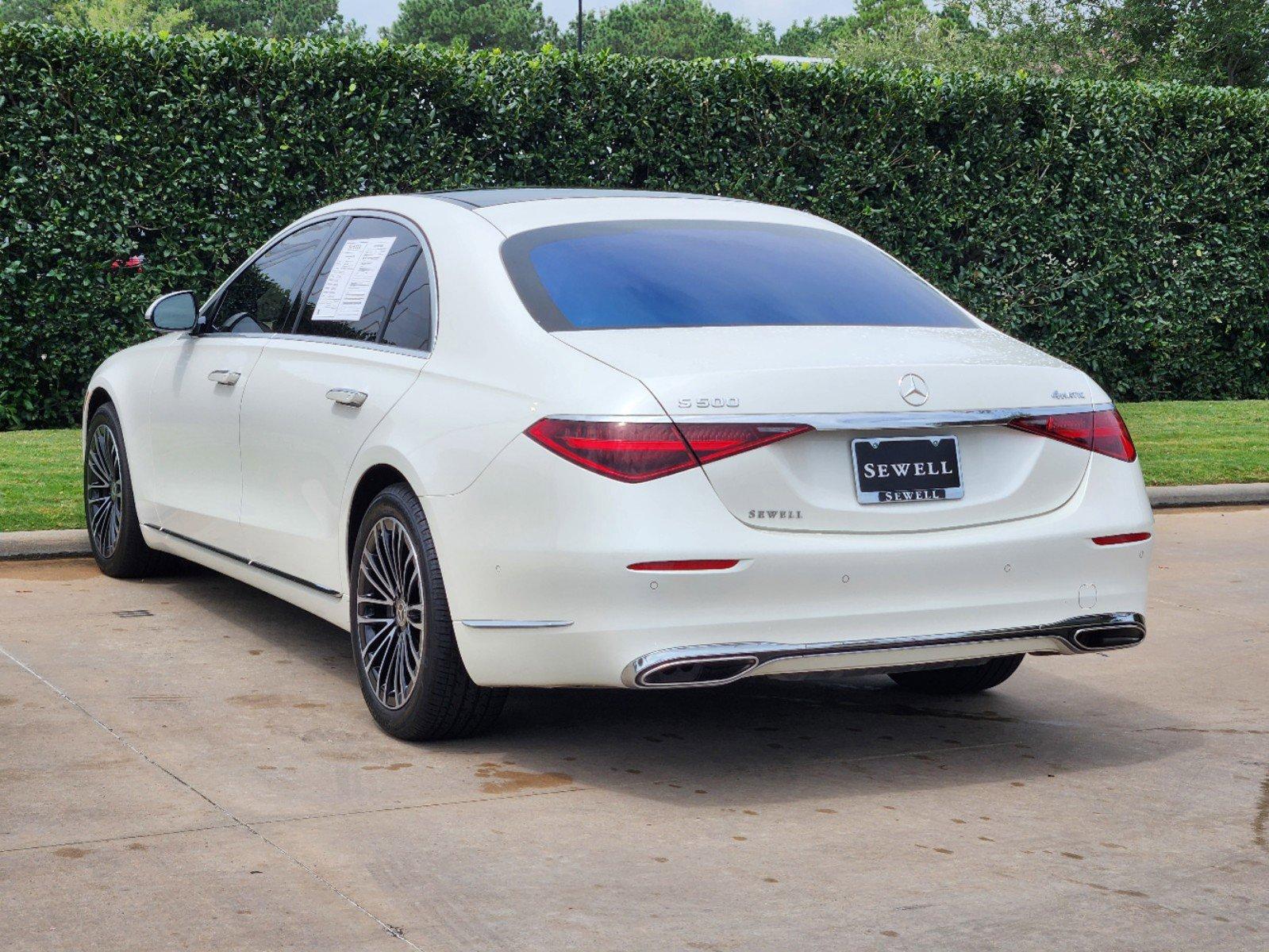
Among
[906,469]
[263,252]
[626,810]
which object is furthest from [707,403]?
[263,252]

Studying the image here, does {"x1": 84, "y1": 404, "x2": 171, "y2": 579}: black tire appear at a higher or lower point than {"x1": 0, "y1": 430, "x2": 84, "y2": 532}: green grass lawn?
higher

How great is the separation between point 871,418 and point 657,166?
965 centimetres

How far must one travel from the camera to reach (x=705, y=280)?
5.26 metres

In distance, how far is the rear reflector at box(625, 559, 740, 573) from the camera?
438 cm

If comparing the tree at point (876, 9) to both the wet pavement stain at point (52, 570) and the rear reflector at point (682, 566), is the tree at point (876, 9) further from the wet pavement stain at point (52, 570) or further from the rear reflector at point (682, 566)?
the rear reflector at point (682, 566)

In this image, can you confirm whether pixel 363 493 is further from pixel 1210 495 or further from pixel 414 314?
pixel 1210 495

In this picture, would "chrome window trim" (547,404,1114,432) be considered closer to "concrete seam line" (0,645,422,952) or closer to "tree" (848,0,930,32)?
"concrete seam line" (0,645,422,952)

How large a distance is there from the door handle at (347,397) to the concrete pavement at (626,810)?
102 centimetres

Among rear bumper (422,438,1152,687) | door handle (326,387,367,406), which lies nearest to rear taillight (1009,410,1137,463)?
rear bumper (422,438,1152,687)

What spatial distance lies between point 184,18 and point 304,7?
674 inches

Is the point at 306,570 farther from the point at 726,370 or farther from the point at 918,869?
the point at 918,869

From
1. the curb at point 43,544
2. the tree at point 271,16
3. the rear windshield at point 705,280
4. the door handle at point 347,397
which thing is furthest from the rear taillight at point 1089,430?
the tree at point 271,16

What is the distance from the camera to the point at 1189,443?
12969 millimetres

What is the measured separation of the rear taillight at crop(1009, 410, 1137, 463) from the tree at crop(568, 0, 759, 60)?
326 ft
